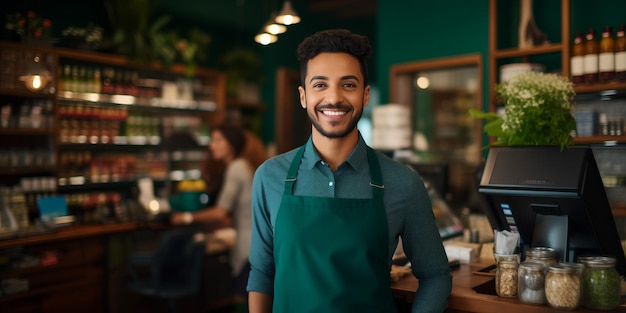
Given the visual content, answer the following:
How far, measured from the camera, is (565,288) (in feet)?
6.16

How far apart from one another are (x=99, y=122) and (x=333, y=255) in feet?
14.8

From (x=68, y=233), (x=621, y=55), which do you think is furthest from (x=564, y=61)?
(x=68, y=233)

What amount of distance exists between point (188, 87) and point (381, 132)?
232cm

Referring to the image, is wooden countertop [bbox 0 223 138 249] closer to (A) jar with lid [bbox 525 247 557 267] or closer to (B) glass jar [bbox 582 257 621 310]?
(A) jar with lid [bbox 525 247 557 267]

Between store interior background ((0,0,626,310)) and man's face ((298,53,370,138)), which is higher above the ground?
store interior background ((0,0,626,310))

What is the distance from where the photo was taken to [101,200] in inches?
220

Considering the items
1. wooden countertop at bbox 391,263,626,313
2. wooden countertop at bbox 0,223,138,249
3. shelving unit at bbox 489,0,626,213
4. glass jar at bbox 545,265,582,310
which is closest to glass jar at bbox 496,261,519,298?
wooden countertop at bbox 391,263,626,313

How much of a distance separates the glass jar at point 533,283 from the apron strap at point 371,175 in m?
0.58

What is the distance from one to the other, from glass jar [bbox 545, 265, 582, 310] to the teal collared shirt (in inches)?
13.2

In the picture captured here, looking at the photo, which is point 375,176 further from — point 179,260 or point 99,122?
point 99,122

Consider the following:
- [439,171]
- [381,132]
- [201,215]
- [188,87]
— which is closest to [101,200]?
[201,215]

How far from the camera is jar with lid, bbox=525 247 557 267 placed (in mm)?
2020

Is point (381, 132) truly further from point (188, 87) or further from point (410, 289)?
point (410, 289)

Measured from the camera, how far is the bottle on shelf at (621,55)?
4402 millimetres
